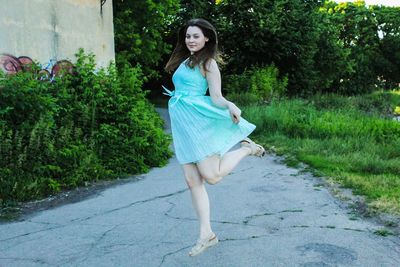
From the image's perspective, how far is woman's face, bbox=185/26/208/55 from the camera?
4.09 meters

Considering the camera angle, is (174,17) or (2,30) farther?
(174,17)

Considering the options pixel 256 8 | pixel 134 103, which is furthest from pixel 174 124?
pixel 256 8

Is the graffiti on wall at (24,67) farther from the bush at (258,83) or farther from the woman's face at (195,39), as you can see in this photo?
the bush at (258,83)

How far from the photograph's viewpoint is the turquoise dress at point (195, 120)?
4.03m

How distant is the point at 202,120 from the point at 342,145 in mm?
5856

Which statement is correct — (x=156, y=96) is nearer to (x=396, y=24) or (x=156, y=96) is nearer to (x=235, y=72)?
(x=235, y=72)

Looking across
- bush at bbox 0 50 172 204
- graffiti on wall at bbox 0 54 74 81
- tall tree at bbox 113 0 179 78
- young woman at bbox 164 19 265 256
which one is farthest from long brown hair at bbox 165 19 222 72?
tall tree at bbox 113 0 179 78

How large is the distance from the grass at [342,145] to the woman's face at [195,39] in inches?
106

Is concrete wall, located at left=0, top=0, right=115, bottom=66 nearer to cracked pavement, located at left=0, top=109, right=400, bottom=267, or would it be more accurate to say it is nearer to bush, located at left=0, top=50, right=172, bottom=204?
bush, located at left=0, top=50, right=172, bottom=204

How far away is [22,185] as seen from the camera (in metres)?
6.41

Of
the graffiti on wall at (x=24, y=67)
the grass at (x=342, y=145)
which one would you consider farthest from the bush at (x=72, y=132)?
the grass at (x=342, y=145)

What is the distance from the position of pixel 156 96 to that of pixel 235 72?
760 cm

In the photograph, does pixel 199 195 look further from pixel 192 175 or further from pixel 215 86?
pixel 215 86

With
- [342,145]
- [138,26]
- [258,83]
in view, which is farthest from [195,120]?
[258,83]
